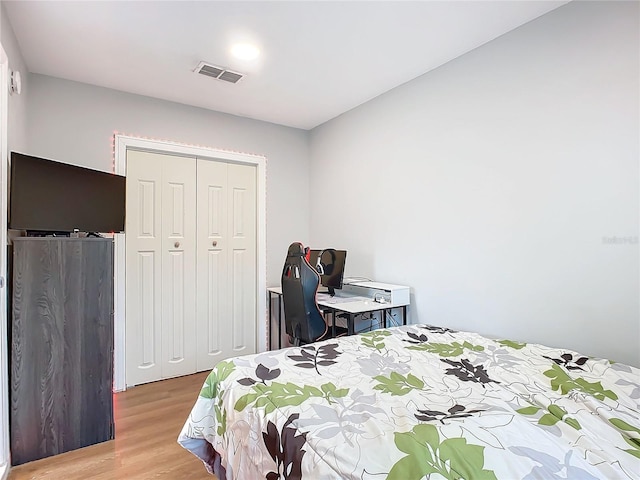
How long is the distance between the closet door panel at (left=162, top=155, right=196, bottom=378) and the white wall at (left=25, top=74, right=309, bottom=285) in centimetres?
33

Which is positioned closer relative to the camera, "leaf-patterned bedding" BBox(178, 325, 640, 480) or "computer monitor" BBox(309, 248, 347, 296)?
"leaf-patterned bedding" BBox(178, 325, 640, 480)

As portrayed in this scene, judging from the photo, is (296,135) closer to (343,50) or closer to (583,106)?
(343,50)

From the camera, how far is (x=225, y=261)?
3592 millimetres

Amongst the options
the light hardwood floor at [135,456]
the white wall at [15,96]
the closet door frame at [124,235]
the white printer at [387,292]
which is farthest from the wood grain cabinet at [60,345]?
the white printer at [387,292]


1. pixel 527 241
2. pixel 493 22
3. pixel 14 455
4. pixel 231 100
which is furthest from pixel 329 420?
pixel 231 100

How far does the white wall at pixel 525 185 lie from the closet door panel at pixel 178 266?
175 centimetres

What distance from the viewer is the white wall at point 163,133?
274cm

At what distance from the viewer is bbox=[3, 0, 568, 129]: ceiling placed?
195 centimetres

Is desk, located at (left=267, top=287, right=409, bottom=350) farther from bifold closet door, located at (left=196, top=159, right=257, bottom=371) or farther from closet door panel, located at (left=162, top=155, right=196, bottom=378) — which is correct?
closet door panel, located at (left=162, top=155, right=196, bottom=378)

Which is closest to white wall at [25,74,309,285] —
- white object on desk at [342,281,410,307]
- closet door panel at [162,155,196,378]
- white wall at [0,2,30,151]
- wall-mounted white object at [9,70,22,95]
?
white wall at [0,2,30,151]

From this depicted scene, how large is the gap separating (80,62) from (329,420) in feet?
9.44

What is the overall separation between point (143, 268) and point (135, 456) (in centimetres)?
157

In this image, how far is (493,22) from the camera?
209 centimetres

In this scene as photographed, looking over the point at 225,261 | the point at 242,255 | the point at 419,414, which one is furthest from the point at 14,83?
the point at 419,414
